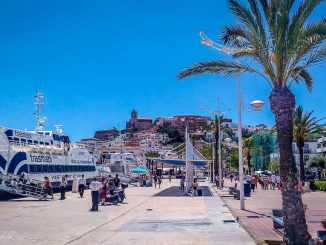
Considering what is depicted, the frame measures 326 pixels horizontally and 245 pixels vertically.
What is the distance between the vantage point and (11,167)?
3266 cm

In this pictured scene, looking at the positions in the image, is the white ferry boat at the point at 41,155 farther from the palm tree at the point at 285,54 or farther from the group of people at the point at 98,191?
the palm tree at the point at 285,54

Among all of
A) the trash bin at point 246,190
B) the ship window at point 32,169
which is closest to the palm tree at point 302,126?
the trash bin at point 246,190

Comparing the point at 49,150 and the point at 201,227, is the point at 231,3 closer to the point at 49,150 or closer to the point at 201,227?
the point at 201,227

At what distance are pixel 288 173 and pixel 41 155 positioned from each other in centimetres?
3056

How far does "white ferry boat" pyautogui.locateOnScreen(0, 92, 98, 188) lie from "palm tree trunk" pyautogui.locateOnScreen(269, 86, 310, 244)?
24.6 metres

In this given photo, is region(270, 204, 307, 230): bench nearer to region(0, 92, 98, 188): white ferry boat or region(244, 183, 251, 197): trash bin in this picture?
region(244, 183, 251, 197): trash bin

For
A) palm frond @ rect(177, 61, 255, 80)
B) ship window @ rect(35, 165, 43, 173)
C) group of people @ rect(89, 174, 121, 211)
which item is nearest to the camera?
palm frond @ rect(177, 61, 255, 80)

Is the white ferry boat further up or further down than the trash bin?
further up

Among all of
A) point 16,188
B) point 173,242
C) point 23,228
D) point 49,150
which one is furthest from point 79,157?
point 173,242

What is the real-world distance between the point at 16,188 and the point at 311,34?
23701mm

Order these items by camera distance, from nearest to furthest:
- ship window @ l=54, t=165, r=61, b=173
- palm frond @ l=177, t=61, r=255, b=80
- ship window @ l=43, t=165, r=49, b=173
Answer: palm frond @ l=177, t=61, r=255, b=80, ship window @ l=43, t=165, r=49, b=173, ship window @ l=54, t=165, r=61, b=173

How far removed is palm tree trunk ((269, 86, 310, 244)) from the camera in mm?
9773

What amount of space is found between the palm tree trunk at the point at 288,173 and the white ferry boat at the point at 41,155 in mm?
24646

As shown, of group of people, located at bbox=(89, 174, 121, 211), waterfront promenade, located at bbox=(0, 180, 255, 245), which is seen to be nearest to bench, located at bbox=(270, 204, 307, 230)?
waterfront promenade, located at bbox=(0, 180, 255, 245)
